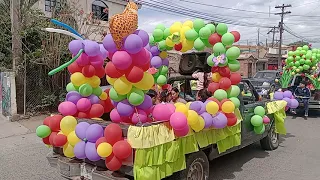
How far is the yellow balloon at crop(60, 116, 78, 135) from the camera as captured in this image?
422 cm

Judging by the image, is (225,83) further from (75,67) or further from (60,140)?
(60,140)

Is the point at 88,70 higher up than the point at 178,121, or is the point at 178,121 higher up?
the point at 88,70

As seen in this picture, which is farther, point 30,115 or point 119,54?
point 30,115

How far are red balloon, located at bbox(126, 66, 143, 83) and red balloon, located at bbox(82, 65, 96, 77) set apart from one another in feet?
3.42

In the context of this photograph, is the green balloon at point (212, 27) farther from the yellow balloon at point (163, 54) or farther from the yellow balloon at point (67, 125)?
the yellow balloon at point (67, 125)

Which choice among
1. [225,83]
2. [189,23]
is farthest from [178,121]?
[189,23]

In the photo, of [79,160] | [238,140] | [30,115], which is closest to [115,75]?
[79,160]

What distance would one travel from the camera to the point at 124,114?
157 inches

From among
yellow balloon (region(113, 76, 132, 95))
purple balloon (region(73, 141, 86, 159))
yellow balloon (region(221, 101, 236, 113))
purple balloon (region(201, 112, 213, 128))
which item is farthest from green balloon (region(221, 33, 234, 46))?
purple balloon (region(73, 141, 86, 159))

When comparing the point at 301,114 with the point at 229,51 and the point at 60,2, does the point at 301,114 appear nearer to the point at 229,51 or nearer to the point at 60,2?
the point at 229,51

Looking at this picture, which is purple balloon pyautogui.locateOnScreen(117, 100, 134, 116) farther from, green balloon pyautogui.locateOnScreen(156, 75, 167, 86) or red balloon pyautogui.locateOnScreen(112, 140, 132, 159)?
green balloon pyautogui.locateOnScreen(156, 75, 167, 86)

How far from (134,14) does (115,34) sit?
1.40ft

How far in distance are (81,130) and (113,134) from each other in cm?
58

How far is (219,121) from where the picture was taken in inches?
181
